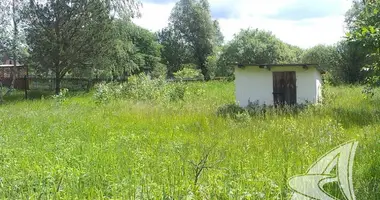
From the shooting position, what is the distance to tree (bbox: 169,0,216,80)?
43.6 metres

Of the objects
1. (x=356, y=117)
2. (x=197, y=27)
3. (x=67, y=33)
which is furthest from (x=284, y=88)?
(x=197, y=27)

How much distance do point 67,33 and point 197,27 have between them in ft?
79.5

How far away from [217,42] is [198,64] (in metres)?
4.69

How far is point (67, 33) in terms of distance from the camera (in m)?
22.2

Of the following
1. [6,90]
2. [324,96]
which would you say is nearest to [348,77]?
[324,96]

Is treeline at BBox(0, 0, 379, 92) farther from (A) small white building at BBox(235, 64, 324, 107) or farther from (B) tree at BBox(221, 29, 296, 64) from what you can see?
(A) small white building at BBox(235, 64, 324, 107)

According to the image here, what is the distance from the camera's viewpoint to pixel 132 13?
2530cm

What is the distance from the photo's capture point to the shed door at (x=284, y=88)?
43.5 ft

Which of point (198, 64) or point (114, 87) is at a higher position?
point (198, 64)

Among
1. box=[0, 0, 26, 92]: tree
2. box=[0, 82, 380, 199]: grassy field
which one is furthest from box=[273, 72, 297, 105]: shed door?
box=[0, 0, 26, 92]: tree

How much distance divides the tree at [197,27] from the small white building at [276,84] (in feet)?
95.3

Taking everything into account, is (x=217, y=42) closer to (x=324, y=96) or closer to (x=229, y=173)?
(x=324, y=96)

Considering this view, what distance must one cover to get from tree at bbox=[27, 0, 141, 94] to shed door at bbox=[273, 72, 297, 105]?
14341mm

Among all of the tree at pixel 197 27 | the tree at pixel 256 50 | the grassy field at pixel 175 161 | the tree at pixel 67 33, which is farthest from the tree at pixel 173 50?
the grassy field at pixel 175 161
